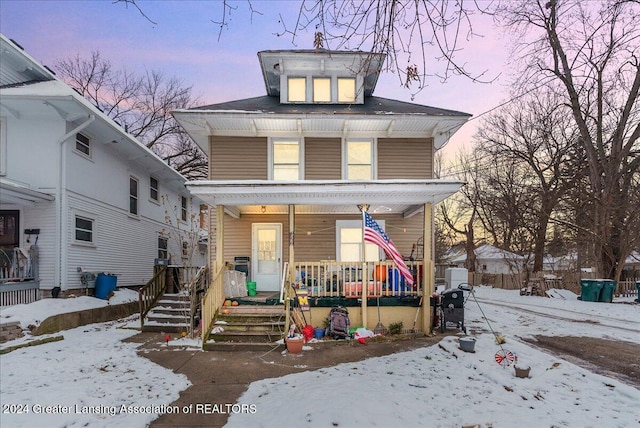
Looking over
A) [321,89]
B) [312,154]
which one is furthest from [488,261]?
[312,154]

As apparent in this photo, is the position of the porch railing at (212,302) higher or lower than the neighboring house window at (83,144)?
lower

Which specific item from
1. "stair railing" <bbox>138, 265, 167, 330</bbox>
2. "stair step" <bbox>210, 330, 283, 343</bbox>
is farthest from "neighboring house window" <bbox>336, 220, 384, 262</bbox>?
"stair railing" <bbox>138, 265, 167, 330</bbox>

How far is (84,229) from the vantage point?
10.4 meters

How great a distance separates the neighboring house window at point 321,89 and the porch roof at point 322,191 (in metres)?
4.55

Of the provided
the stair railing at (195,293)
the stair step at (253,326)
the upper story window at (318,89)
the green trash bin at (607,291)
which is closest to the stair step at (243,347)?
the stair step at (253,326)

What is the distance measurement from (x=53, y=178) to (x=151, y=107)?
48.6 ft

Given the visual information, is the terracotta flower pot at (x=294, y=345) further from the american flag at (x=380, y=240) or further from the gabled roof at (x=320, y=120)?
the gabled roof at (x=320, y=120)

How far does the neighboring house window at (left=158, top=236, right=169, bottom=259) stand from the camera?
51.5ft

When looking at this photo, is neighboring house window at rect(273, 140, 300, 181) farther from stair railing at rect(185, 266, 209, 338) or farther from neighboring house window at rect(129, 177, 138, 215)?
neighboring house window at rect(129, 177, 138, 215)

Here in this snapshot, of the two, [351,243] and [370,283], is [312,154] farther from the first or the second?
[370,283]

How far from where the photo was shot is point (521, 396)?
180 inches

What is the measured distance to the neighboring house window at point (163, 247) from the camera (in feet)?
51.5

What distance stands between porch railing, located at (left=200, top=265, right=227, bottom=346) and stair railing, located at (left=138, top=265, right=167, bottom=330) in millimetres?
2240

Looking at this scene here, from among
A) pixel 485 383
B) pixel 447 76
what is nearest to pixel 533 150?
pixel 485 383
